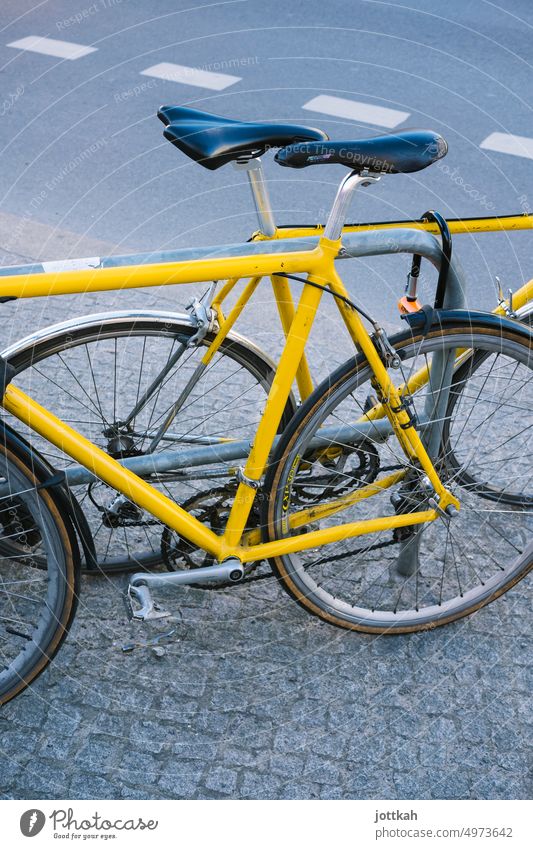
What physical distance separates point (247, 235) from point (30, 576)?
9.42 feet

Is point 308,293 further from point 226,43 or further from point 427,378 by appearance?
point 226,43

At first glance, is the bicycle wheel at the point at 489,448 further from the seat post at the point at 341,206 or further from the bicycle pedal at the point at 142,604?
the bicycle pedal at the point at 142,604

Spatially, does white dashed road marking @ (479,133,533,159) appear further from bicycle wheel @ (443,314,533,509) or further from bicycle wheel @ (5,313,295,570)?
bicycle wheel @ (5,313,295,570)

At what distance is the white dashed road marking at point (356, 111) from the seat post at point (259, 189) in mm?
4193

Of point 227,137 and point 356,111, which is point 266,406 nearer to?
point 227,137

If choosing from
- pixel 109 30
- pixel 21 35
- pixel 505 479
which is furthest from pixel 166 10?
pixel 505 479

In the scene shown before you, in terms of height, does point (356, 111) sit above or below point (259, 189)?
above

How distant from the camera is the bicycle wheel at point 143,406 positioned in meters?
2.82

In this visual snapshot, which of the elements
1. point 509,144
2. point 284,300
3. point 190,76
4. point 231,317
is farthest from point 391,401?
point 190,76

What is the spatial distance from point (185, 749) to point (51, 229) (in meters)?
3.63

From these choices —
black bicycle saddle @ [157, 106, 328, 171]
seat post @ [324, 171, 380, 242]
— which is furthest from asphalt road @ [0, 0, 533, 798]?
black bicycle saddle @ [157, 106, 328, 171]

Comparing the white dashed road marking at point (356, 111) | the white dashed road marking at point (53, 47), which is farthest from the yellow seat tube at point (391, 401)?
the white dashed road marking at point (53, 47)

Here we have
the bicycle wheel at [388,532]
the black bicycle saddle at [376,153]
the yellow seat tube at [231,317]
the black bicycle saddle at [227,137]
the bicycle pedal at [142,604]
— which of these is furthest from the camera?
the yellow seat tube at [231,317]

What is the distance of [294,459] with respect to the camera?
2549 millimetres
